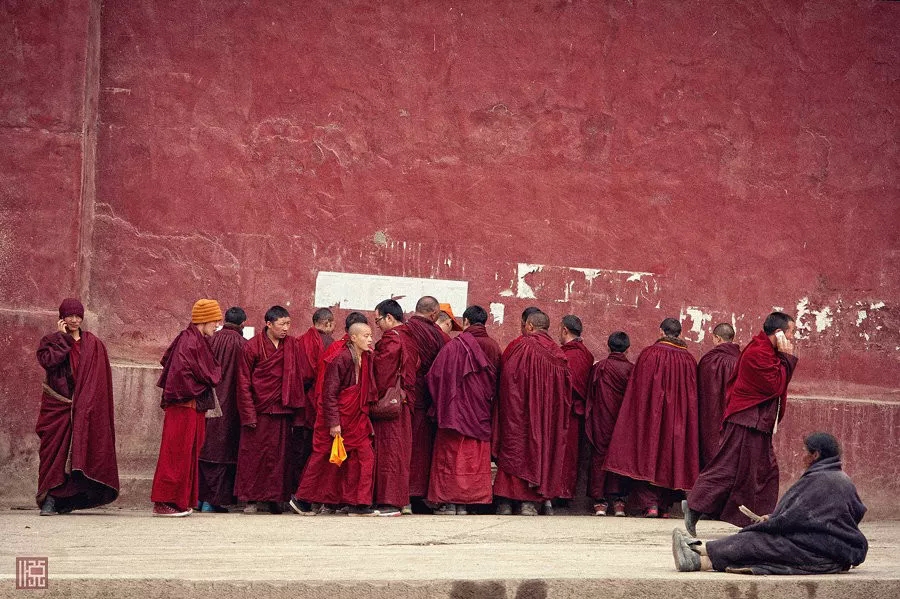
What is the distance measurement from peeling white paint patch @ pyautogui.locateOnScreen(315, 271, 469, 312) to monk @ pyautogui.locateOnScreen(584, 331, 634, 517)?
167cm

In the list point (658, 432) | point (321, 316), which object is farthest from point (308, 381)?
point (658, 432)

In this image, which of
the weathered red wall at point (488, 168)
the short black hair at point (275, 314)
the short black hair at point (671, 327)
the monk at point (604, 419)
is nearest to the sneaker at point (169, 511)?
the weathered red wall at point (488, 168)

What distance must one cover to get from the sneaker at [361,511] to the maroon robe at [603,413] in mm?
1756

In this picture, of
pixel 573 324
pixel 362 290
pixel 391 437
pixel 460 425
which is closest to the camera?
pixel 391 437

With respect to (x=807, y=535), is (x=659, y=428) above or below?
above

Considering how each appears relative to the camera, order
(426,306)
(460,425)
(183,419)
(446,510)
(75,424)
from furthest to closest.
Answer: (426,306), (446,510), (460,425), (183,419), (75,424)

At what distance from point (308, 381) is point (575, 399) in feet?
6.55

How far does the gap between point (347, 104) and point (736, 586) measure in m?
5.97

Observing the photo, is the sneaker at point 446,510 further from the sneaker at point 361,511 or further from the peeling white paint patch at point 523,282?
the peeling white paint patch at point 523,282

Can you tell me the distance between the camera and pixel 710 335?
1112cm

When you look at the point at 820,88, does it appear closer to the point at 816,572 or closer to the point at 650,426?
the point at 650,426

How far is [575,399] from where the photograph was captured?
9.77 m

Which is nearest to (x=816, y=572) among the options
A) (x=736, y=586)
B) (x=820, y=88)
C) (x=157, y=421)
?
(x=736, y=586)

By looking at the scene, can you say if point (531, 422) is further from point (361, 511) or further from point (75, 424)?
point (75, 424)
